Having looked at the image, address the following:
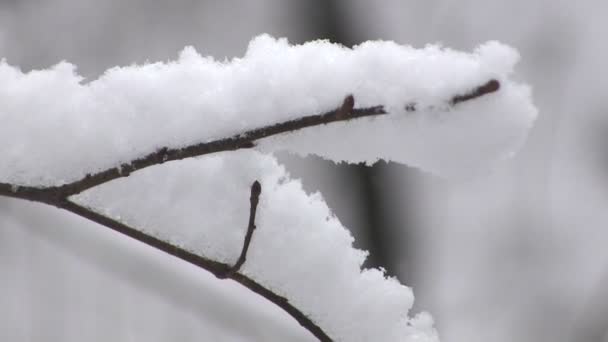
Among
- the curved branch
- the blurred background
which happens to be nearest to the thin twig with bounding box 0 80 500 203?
the curved branch

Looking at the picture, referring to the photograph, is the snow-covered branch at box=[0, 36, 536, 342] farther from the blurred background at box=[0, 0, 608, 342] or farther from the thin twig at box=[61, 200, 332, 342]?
the blurred background at box=[0, 0, 608, 342]

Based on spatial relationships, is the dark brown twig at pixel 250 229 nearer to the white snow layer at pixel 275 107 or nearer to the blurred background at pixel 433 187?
the white snow layer at pixel 275 107

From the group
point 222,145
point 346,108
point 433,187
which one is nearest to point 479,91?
point 346,108

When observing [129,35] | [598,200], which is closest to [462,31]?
[598,200]

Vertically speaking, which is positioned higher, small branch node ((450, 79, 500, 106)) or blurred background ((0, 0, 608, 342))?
blurred background ((0, 0, 608, 342))

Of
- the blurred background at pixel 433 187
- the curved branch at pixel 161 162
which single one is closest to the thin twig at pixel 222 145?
the curved branch at pixel 161 162

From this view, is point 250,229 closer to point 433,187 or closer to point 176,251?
point 176,251
